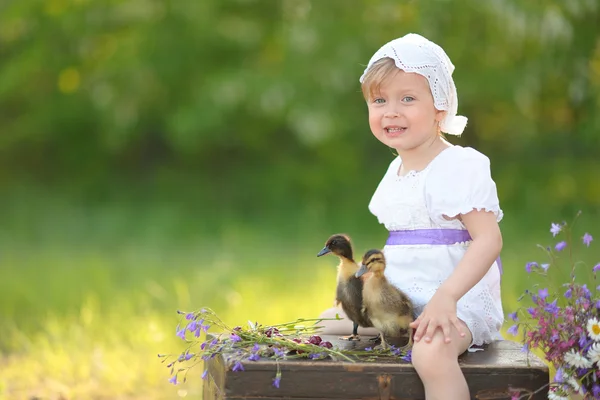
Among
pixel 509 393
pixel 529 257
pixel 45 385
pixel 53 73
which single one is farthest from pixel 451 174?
pixel 53 73

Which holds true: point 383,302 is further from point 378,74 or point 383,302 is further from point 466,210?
point 378,74

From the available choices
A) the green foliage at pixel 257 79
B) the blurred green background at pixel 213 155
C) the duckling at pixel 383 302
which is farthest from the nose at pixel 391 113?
the green foliage at pixel 257 79

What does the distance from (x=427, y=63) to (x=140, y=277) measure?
180 inches

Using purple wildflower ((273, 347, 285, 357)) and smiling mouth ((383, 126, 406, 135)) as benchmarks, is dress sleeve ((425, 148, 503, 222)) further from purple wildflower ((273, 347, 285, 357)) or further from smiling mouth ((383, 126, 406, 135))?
purple wildflower ((273, 347, 285, 357))

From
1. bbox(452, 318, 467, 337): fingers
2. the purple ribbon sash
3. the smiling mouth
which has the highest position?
the smiling mouth

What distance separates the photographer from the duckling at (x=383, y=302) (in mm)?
2617

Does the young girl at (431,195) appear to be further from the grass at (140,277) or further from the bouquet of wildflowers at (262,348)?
the grass at (140,277)

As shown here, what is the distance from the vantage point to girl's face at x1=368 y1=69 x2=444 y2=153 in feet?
9.27

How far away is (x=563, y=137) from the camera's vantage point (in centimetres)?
1331

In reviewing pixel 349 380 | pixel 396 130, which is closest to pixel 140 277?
pixel 396 130

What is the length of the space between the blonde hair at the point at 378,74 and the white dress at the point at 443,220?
0.28 metres

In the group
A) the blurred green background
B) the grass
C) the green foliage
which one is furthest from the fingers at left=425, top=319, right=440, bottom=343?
the green foliage

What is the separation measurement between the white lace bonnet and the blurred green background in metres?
2.02

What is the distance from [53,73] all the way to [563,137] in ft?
23.4
